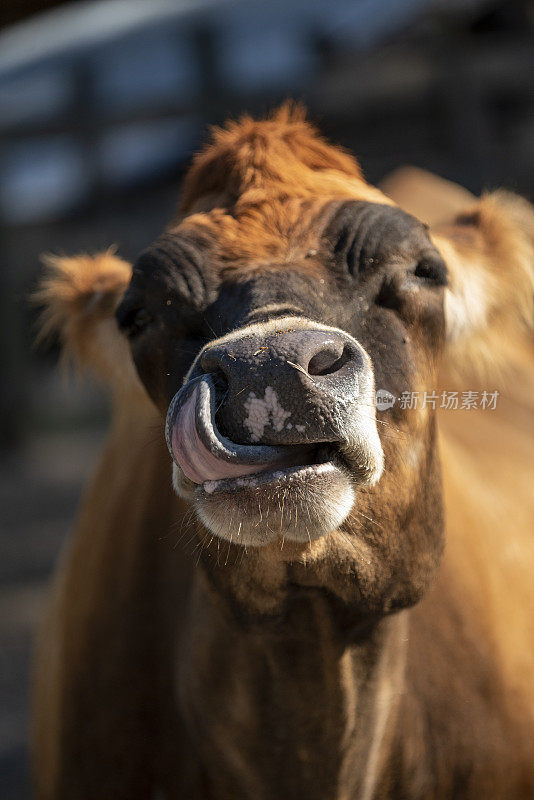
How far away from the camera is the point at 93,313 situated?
2361mm

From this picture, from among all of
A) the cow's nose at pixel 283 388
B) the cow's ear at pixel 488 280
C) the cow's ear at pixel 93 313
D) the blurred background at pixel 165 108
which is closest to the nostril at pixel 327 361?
the cow's nose at pixel 283 388

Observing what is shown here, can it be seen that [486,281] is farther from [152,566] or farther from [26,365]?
[26,365]

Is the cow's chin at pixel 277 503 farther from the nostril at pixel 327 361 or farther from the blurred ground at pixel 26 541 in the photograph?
the blurred ground at pixel 26 541

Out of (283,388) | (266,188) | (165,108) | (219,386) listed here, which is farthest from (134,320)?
(165,108)

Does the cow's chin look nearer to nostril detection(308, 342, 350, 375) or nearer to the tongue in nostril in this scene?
the tongue in nostril

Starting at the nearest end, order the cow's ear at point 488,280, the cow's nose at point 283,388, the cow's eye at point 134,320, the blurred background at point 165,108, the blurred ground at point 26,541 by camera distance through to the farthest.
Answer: the cow's nose at point 283,388, the cow's eye at point 134,320, the cow's ear at point 488,280, the blurred ground at point 26,541, the blurred background at point 165,108

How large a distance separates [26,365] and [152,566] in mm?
8219

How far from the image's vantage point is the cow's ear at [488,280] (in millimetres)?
2137

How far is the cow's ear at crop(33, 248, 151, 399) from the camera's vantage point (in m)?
2.35

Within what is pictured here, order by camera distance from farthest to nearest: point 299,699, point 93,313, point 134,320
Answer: point 93,313
point 134,320
point 299,699

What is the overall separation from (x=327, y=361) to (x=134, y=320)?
65 centimetres

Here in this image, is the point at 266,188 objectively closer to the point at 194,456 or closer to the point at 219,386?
the point at 219,386

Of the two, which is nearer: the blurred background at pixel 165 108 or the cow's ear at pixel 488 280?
the cow's ear at pixel 488 280

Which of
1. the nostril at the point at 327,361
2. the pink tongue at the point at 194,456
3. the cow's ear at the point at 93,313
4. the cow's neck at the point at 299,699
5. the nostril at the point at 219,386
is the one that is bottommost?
the cow's neck at the point at 299,699
